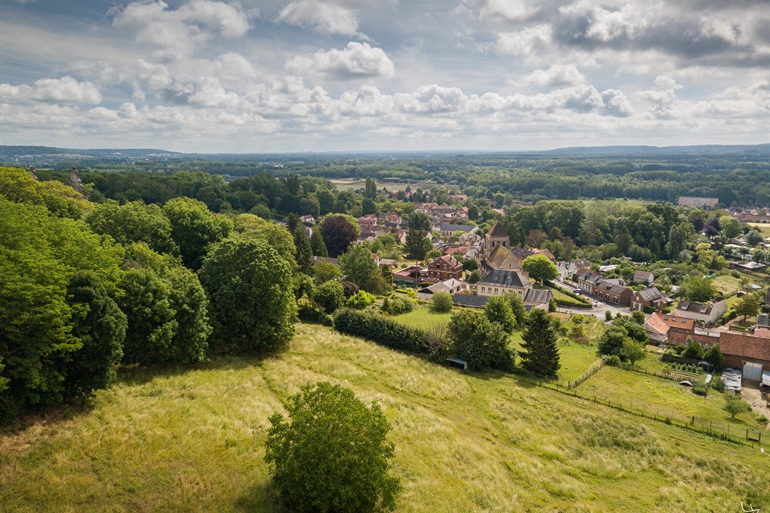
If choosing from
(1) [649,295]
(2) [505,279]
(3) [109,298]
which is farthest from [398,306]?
(1) [649,295]

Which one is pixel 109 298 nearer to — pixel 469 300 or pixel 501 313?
pixel 501 313

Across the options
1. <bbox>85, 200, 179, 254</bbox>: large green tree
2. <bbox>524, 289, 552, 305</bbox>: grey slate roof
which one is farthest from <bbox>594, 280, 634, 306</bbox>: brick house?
<bbox>85, 200, 179, 254</bbox>: large green tree

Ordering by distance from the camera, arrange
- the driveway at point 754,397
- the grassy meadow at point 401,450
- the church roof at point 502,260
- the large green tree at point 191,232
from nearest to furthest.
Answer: the grassy meadow at point 401,450
the driveway at point 754,397
the large green tree at point 191,232
the church roof at point 502,260

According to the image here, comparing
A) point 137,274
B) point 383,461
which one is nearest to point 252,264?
point 137,274

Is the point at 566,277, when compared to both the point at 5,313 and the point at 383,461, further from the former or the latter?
the point at 5,313

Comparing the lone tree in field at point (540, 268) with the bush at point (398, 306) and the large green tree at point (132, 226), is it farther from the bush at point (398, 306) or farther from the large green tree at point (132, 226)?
the large green tree at point (132, 226)

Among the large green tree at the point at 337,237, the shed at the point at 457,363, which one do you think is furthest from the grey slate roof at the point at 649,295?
the large green tree at the point at 337,237
